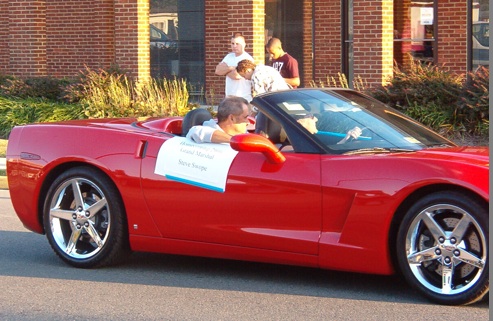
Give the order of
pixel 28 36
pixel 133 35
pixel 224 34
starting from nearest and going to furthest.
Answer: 1. pixel 133 35
2. pixel 28 36
3. pixel 224 34

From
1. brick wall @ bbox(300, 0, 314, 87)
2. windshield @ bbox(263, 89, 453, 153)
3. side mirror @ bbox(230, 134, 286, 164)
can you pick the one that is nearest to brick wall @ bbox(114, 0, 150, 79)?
brick wall @ bbox(300, 0, 314, 87)

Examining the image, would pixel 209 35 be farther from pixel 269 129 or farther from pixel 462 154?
pixel 462 154

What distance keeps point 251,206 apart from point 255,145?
453 mm

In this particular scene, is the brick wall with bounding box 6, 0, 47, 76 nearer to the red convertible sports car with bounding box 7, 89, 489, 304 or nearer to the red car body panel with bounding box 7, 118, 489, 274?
the red convertible sports car with bounding box 7, 89, 489, 304

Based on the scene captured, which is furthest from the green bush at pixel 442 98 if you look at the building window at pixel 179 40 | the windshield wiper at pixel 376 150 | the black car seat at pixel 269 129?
the windshield wiper at pixel 376 150

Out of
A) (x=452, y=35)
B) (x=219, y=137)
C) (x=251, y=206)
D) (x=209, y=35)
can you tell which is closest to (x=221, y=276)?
(x=251, y=206)

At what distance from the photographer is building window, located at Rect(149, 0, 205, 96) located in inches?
836

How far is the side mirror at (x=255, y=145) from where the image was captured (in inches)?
260

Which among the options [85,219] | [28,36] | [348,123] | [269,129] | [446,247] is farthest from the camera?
[28,36]

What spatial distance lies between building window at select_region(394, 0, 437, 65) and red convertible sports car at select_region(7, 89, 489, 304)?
11922 mm

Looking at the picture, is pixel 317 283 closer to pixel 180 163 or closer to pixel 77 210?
pixel 180 163

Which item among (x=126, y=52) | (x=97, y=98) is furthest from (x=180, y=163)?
(x=126, y=52)

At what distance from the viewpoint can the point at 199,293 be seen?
6715 millimetres

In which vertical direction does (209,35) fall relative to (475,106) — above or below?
above
